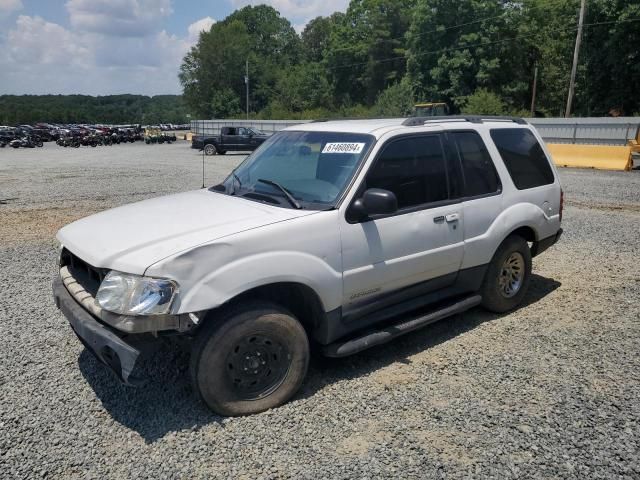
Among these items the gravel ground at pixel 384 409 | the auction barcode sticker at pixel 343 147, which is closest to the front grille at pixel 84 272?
the gravel ground at pixel 384 409

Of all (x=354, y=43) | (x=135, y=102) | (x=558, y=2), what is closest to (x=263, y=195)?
(x=558, y=2)

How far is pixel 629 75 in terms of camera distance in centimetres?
3212

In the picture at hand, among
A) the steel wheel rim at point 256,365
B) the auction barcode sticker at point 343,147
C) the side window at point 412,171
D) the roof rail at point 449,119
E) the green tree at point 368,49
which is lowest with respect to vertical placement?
the steel wheel rim at point 256,365

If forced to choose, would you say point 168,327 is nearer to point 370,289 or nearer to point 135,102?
point 370,289

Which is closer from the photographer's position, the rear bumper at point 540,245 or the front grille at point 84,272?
the front grille at point 84,272

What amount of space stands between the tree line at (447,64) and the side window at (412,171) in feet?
105

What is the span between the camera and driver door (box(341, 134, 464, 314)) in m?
3.54

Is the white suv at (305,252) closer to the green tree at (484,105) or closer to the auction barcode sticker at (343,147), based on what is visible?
the auction barcode sticker at (343,147)

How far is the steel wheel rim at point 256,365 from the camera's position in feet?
10.2

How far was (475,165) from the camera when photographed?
14.5 feet

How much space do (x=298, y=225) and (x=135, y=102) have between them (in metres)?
200

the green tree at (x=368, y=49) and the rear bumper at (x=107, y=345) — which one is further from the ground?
the green tree at (x=368, y=49)

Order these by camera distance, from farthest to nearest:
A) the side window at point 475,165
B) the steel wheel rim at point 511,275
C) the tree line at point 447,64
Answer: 1. the tree line at point 447,64
2. the steel wheel rim at point 511,275
3. the side window at point 475,165

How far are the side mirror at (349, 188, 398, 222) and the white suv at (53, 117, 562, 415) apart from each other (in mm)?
15
